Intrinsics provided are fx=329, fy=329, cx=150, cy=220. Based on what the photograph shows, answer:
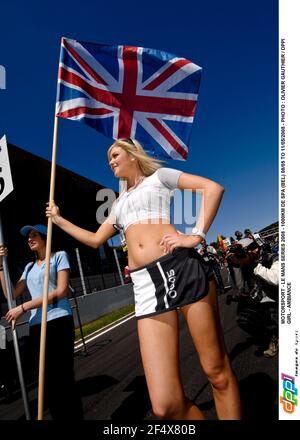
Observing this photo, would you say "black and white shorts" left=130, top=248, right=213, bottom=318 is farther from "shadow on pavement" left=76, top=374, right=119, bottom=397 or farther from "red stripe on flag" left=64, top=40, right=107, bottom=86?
"shadow on pavement" left=76, top=374, right=119, bottom=397

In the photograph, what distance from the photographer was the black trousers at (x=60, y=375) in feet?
7.58

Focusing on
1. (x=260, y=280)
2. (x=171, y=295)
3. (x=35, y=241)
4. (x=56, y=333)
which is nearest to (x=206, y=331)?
(x=171, y=295)

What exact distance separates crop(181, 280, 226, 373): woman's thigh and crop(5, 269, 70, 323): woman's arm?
114cm

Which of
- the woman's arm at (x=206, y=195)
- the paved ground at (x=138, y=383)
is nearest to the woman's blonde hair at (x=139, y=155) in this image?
the woman's arm at (x=206, y=195)

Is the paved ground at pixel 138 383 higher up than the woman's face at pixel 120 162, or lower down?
lower down

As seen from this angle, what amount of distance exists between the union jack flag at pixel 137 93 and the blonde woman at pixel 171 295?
3.61 ft

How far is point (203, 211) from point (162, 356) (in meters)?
0.78

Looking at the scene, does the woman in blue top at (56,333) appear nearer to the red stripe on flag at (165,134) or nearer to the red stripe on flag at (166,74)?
the red stripe on flag at (165,134)

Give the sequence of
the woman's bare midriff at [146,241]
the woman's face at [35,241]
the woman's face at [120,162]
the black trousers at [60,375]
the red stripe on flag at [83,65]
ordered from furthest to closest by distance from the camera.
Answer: the red stripe on flag at [83,65]
the woman's face at [35,241]
the black trousers at [60,375]
the woman's face at [120,162]
the woman's bare midriff at [146,241]

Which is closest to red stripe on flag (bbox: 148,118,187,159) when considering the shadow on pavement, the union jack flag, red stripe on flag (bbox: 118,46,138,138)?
the union jack flag

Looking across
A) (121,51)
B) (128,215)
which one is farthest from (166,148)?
(128,215)

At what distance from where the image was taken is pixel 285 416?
6.03 ft

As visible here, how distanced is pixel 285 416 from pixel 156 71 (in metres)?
2.74
